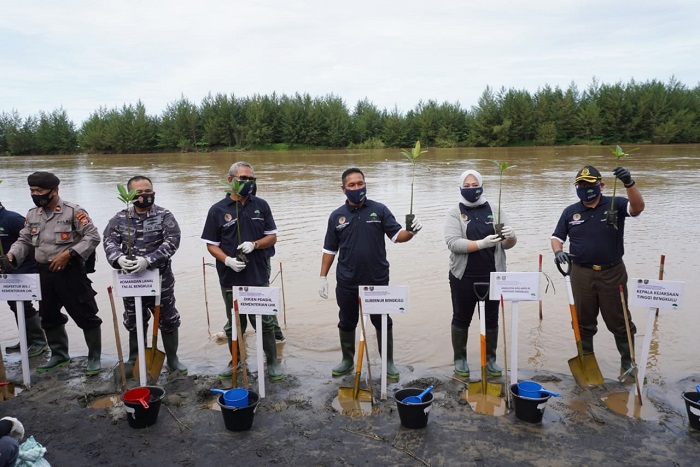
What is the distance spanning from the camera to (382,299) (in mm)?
4562

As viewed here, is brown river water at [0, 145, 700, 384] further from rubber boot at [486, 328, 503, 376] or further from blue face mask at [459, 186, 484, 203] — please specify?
blue face mask at [459, 186, 484, 203]

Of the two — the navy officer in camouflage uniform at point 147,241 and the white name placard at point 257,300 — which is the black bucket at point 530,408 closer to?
the white name placard at point 257,300

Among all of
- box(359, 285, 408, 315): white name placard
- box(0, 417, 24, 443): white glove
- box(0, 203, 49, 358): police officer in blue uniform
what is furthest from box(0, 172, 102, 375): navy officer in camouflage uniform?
box(359, 285, 408, 315): white name placard

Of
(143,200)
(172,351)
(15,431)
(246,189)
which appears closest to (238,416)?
(15,431)

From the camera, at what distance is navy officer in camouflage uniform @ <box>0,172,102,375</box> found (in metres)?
5.09

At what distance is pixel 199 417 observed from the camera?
4320 millimetres

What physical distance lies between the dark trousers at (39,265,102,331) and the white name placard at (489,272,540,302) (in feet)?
13.7

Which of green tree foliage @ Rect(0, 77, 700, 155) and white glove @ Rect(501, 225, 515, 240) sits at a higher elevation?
green tree foliage @ Rect(0, 77, 700, 155)

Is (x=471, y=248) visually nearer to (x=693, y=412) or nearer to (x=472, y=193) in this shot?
(x=472, y=193)

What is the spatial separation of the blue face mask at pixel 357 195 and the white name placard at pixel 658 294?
2541mm

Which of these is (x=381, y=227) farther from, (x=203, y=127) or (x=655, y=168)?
(x=203, y=127)

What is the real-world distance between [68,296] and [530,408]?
4.65 meters

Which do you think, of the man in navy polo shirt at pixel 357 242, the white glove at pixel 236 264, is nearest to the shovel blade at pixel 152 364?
the white glove at pixel 236 264

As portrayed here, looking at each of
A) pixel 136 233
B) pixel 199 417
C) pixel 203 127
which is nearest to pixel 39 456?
pixel 199 417
